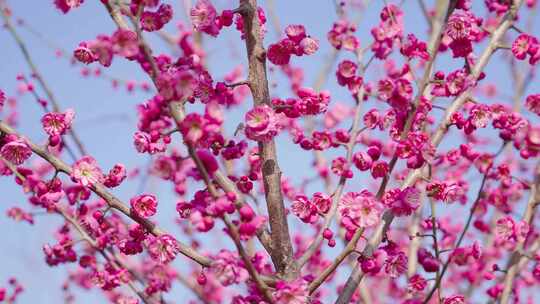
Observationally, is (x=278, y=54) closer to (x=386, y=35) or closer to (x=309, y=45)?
(x=309, y=45)

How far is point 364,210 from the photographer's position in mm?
2168

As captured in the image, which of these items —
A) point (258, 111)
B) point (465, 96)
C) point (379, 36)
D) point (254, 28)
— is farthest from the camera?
point (379, 36)

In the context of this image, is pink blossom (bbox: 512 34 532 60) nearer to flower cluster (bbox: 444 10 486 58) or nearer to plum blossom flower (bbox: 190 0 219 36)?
flower cluster (bbox: 444 10 486 58)

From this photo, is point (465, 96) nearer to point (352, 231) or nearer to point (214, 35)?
point (352, 231)

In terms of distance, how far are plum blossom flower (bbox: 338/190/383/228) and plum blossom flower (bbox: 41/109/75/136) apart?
4.03ft

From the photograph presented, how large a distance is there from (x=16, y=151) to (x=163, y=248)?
0.71 metres

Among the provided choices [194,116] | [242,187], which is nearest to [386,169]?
[242,187]

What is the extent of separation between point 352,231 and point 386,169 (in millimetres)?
299

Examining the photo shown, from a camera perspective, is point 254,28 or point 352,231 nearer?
point 254,28

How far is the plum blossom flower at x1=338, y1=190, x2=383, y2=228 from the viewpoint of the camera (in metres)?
2.12

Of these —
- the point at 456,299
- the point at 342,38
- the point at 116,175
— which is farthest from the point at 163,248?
the point at 342,38

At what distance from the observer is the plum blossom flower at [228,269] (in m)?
1.69

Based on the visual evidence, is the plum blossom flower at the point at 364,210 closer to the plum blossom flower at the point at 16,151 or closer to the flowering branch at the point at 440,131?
the flowering branch at the point at 440,131

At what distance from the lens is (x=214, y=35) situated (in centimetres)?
224
